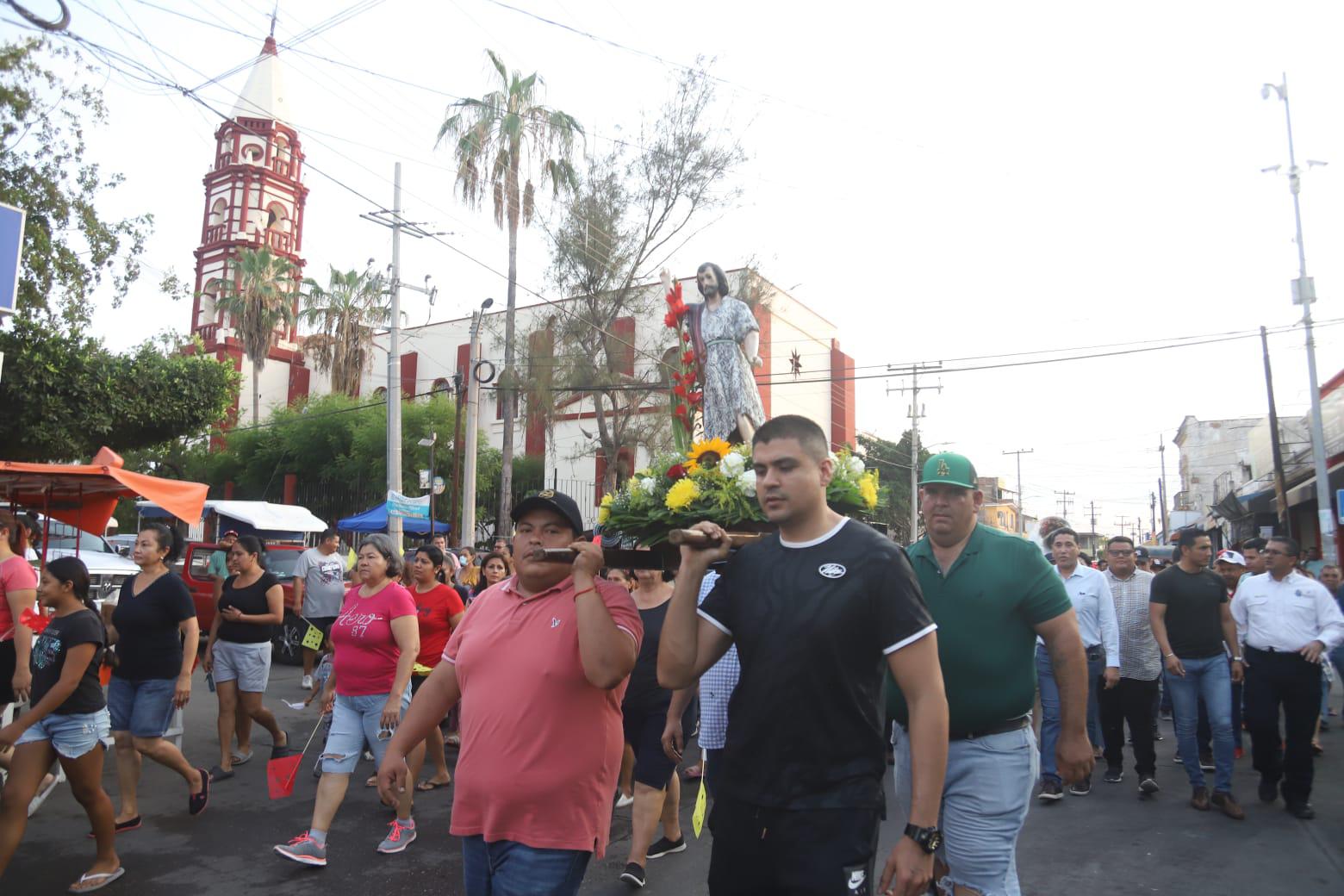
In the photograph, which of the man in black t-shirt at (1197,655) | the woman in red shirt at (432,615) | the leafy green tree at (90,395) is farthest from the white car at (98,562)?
the man in black t-shirt at (1197,655)

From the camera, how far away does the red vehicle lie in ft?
47.8

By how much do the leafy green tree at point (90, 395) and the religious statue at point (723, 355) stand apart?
50.8ft

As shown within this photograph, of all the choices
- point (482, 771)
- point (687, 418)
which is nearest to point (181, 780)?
point (687, 418)

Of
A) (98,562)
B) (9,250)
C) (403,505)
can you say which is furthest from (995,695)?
(403,505)

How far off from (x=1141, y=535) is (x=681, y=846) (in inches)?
5043

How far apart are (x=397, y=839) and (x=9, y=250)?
7658 millimetres

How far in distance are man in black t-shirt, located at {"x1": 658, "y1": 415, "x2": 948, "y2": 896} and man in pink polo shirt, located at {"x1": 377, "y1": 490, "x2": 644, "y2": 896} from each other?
31cm

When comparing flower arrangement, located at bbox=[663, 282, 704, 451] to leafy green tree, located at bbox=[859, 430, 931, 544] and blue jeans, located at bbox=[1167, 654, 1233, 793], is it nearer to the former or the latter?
blue jeans, located at bbox=[1167, 654, 1233, 793]

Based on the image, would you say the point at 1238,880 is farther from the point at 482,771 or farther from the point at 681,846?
the point at 482,771

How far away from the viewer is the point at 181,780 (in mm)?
7594

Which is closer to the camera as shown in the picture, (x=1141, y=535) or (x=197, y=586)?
(x=197, y=586)

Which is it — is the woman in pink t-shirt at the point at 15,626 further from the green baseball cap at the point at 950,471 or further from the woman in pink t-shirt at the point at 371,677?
the green baseball cap at the point at 950,471

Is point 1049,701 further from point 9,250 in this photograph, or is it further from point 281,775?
point 9,250

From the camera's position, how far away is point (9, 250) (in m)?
9.49
